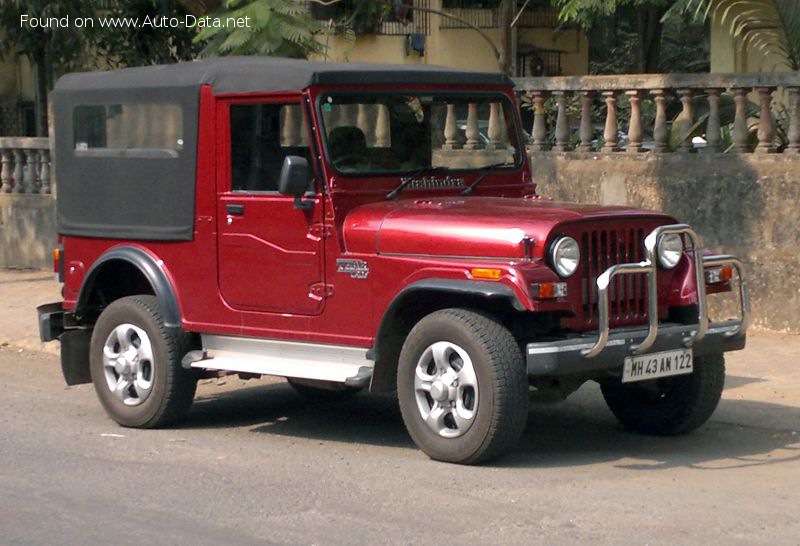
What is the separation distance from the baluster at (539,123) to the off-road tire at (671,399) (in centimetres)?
458

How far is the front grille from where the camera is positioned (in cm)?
761

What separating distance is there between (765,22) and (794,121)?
1.55 meters

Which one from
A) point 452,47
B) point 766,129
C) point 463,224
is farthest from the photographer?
point 452,47

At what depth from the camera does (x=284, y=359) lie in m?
8.51

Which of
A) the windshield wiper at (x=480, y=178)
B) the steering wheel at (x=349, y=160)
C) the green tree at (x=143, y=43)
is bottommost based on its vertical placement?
the windshield wiper at (x=480, y=178)

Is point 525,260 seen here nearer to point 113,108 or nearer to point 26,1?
point 113,108

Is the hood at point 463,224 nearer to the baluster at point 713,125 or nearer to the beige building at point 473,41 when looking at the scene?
the baluster at point 713,125

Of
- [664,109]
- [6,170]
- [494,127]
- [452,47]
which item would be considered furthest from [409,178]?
[452,47]

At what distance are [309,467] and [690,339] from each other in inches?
82.6

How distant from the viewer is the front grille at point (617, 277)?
7.61 meters

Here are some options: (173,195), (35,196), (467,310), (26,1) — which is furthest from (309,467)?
(26,1)

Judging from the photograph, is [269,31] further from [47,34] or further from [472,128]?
[47,34]

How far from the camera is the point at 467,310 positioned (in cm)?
759

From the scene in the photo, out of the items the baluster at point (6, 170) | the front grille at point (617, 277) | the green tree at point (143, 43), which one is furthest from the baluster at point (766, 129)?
the green tree at point (143, 43)
